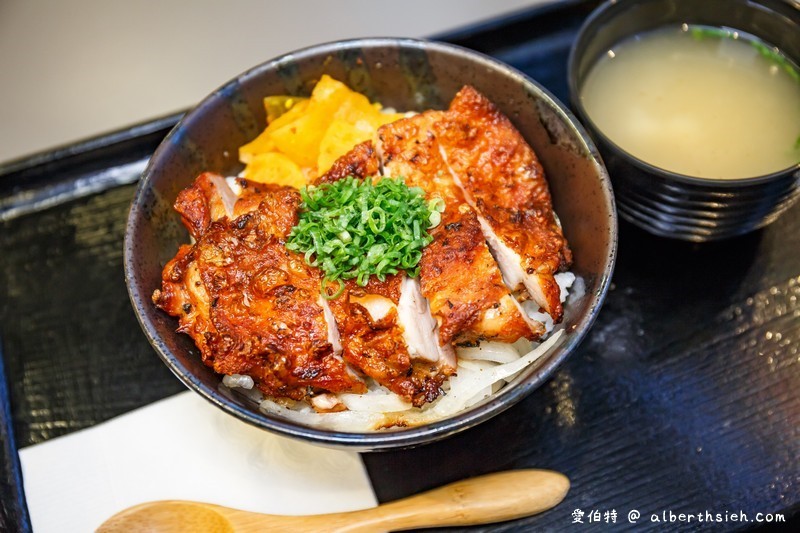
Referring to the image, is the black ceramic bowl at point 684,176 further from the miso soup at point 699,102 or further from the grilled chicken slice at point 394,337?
the grilled chicken slice at point 394,337

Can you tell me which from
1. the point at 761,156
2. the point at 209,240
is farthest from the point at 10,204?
the point at 761,156

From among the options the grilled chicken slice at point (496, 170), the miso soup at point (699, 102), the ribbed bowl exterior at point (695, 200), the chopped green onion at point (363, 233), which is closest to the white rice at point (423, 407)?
the grilled chicken slice at point (496, 170)

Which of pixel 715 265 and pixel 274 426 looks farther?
pixel 715 265

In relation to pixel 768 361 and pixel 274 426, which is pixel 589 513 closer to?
pixel 768 361

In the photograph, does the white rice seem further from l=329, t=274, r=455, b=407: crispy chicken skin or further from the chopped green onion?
the chopped green onion

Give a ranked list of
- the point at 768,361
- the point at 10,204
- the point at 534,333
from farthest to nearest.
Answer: the point at 10,204
the point at 768,361
the point at 534,333

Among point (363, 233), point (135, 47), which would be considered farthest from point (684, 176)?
point (135, 47)
